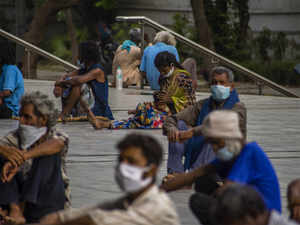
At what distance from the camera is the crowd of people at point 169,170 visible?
13.1ft

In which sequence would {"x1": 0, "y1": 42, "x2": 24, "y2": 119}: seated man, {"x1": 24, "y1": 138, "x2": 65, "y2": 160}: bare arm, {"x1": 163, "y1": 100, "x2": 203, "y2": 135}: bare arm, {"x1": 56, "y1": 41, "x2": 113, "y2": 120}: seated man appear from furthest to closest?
{"x1": 56, "y1": 41, "x2": 113, "y2": 120}: seated man, {"x1": 0, "y1": 42, "x2": 24, "y2": 119}: seated man, {"x1": 163, "y1": 100, "x2": 203, "y2": 135}: bare arm, {"x1": 24, "y1": 138, "x2": 65, "y2": 160}: bare arm

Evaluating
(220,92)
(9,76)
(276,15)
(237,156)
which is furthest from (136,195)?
(276,15)

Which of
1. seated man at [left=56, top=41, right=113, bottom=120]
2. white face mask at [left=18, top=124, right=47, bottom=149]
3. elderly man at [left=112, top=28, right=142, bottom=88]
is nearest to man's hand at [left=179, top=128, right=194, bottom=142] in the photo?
white face mask at [left=18, top=124, right=47, bottom=149]

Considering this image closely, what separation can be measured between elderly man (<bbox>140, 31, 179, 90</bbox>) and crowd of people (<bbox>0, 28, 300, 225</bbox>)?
3.59m

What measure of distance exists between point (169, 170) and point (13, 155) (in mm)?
2536

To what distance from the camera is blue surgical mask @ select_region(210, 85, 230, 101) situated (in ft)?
23.4

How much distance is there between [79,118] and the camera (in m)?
13.2

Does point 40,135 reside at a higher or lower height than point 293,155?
higher

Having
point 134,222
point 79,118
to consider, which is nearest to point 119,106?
point 79,118

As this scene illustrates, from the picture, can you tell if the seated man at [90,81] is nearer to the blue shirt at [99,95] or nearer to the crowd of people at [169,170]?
the blue shirt at [99,95]

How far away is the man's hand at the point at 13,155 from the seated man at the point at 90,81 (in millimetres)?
6355

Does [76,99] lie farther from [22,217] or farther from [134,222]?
[134,222]

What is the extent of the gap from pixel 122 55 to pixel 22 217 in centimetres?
1432

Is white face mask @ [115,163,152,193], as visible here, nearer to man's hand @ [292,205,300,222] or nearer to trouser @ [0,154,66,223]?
man's hand @ [292,205,300,222]
